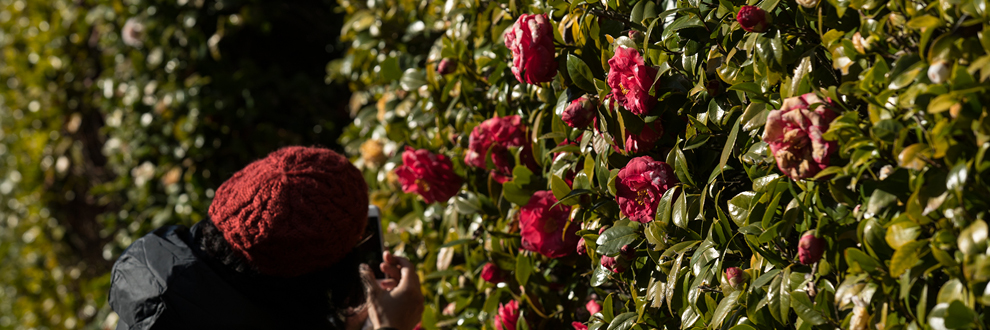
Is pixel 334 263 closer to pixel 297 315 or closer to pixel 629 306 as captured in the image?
Result: pixel 297 315

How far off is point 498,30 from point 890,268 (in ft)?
3.12

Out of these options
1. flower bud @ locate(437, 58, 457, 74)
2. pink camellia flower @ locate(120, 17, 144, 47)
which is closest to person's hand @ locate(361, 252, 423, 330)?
flower bud @ locate(437, 58, 457, 74)

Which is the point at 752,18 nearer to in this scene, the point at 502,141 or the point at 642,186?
the point at 642,186

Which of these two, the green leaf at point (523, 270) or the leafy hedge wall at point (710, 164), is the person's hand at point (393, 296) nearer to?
the leafy hedge wall at point (710, 164)

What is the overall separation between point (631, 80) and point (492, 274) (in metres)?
0.60

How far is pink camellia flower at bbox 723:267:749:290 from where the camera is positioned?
0.99 m

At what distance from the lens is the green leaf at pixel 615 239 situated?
1.14 m

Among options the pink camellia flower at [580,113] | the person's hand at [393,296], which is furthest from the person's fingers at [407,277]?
the pink camellia flower at [580,113]

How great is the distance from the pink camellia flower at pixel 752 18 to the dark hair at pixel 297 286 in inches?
39.6

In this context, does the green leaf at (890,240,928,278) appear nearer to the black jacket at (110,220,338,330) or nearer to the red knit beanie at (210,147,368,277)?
the red knit beanie at (210,147,368,277)

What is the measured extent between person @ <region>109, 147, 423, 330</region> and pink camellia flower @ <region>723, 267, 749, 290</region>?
773mm

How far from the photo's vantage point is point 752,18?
2.92 feet

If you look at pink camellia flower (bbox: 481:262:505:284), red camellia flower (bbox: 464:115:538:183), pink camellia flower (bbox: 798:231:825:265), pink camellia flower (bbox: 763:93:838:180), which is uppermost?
pink camellia flower (bbox: 763:93:838:180)

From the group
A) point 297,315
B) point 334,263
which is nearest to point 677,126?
point 334,263
